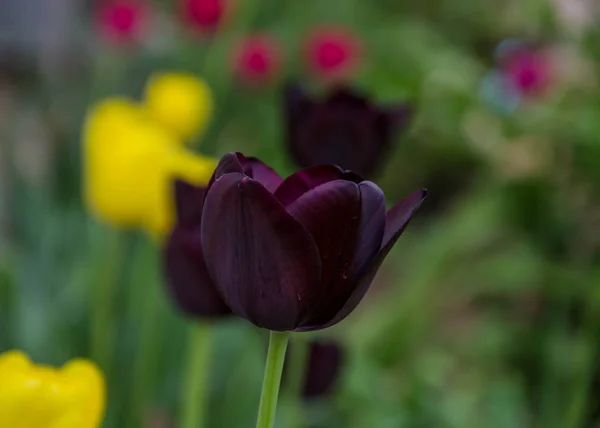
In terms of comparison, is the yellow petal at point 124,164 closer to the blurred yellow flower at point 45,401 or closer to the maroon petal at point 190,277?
the maroon petal at point 190,277

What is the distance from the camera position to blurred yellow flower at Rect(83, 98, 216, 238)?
438 millimetres

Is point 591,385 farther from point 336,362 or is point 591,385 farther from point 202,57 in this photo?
point 202,57

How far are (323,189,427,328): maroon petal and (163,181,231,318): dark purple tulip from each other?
138 mm

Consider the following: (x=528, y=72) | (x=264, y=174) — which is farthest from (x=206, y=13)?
(x=264, y=174)

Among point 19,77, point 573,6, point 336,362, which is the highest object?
point 573,6

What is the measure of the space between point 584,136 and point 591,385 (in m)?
0.30

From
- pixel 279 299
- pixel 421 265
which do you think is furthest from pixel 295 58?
pixel 279 299

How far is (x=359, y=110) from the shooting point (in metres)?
0.40

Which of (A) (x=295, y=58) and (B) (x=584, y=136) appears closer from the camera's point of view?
(B) (x=584, y=136)

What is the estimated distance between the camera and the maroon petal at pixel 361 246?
0.20 metres

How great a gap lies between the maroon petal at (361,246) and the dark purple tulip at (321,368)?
210mm

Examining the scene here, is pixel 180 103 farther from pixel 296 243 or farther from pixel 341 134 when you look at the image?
pixel 296 243

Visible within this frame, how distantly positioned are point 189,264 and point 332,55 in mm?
681

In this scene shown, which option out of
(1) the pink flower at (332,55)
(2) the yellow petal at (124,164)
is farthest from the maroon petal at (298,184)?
(1) the pink flower at (332,55)
